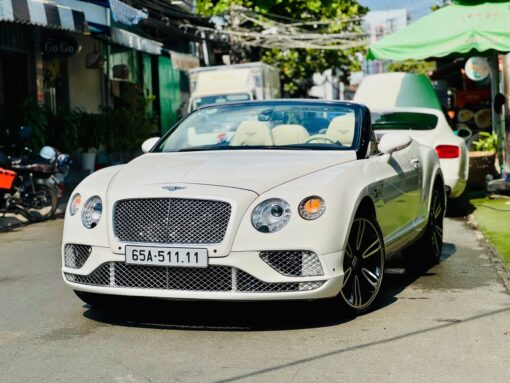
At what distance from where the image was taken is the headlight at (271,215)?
5.73m

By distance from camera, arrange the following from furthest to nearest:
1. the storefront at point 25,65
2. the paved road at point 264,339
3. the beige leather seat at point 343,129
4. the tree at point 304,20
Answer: the tree at point 304,20 → the storefront at point 25,65 → the beige leather seat at point 343,129 → the paved road at point 264,339

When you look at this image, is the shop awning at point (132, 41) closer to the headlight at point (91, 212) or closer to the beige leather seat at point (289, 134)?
the beige leather seat at point (289, 134)

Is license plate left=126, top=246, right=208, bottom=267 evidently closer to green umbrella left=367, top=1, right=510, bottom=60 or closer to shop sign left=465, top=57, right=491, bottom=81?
green umbrella left=367, top=1, right=510, bottom=60

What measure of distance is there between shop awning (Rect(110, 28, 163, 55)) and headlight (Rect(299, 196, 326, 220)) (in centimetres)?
1457

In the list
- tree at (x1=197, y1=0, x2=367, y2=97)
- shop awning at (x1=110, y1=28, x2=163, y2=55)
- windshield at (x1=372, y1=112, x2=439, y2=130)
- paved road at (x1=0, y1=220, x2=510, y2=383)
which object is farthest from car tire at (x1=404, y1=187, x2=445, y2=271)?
tree at (x1=197, y1=0, x2=367, y2=97)

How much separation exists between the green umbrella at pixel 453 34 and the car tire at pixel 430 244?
5.91 metres

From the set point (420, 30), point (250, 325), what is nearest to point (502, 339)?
point (250, 325)

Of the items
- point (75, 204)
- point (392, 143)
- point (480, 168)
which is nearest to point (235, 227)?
point (75, 204)

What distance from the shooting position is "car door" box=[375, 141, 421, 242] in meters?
6.93

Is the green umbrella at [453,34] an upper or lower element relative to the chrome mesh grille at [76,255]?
upper

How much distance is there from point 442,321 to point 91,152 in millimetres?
16169

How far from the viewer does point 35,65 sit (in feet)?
66.6

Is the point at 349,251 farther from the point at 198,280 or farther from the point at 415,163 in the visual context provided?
the point at 415,163

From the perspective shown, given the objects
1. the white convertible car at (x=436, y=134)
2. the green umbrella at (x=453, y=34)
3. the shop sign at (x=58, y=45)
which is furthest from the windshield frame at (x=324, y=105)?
the shop sign at (x=58, y=45)
